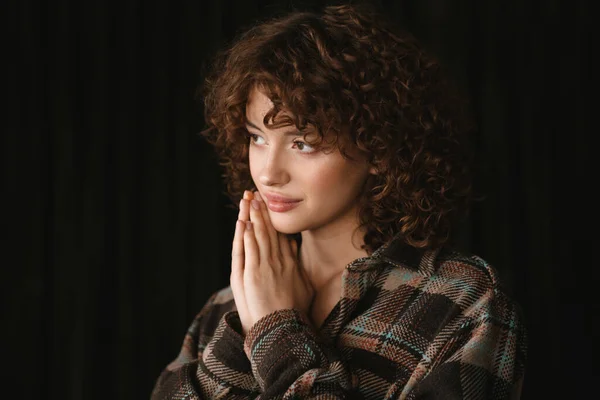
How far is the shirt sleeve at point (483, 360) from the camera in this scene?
1656 millimetres

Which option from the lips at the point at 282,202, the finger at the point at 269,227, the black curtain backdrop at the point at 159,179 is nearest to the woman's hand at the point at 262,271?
the finger at the point at 269,227

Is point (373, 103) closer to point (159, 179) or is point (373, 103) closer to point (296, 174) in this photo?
point (296, 174)

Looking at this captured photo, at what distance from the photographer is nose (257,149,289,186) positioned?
5.88 ft

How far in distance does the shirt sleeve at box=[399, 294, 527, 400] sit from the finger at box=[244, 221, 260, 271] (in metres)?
0.44

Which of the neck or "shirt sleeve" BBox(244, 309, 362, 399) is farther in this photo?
the neck

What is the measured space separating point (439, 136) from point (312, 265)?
0.42 metres

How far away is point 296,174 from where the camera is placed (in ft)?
5.92

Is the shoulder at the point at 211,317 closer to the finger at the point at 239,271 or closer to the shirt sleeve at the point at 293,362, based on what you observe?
the finger at the point at 239,271

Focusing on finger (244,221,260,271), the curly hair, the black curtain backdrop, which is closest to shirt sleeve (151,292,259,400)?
finger (244,221,260,271)

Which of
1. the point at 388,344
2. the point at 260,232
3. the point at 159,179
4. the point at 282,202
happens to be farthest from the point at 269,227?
the point at 159,179

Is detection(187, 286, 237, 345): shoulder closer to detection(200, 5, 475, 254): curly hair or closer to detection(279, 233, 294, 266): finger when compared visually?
detection(279, 233, 294, 266): finger

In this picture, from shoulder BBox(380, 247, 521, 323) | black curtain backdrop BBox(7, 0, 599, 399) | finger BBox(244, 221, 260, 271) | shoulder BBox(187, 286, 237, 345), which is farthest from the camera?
black curtain backdrop BBox(7, 0, 599, 399)

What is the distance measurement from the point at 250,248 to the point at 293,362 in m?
0.31

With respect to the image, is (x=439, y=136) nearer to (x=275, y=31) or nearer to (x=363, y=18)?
(x=363, y=18)
